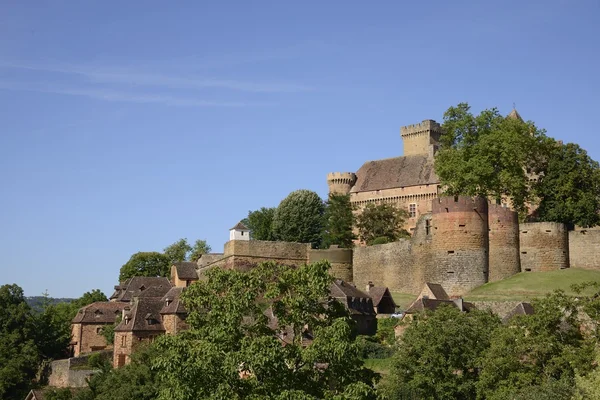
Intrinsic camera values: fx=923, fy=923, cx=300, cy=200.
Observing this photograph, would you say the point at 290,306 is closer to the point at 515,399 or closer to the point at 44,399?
the point at 515,399

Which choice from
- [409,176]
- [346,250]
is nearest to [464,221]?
[346,250]

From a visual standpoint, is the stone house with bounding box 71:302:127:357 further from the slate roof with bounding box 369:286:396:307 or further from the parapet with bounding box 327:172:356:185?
the parapet with bounding box 327:172:356:185

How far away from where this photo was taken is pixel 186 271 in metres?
74.3

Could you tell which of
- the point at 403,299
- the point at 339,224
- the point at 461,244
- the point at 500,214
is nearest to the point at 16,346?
the point at 403,299

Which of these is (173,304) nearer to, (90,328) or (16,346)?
(90,328)

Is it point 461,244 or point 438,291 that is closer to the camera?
point 438,291

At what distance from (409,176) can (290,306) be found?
56.6 metres

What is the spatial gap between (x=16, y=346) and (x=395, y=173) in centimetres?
3989

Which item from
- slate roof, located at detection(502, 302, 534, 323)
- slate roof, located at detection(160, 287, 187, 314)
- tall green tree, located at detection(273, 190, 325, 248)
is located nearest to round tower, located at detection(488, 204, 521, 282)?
slate roof, located at detection(502, 302, 534, 323)

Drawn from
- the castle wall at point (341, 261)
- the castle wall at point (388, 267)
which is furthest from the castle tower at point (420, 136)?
the castle wall at point (388, 267)

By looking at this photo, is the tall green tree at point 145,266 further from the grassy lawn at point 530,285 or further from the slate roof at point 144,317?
the grassy lawn at point 530,285

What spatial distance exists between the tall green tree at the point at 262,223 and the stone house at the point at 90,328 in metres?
22.5

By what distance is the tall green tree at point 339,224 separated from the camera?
7819 cm

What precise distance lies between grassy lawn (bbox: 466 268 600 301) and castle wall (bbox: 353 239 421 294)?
6960 mm
